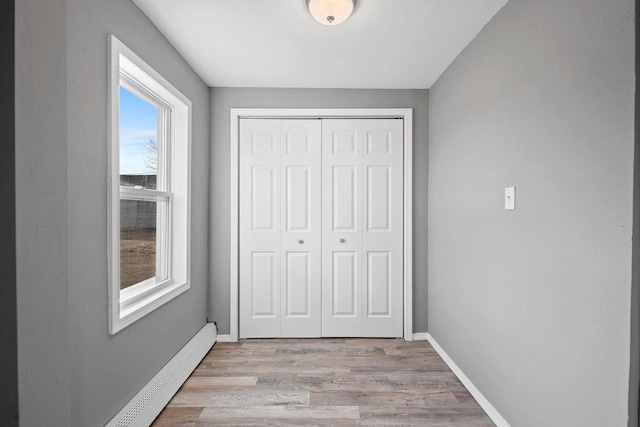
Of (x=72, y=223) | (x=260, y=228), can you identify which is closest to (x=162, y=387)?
(x=72, y=223)

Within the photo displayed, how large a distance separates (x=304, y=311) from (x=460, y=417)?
1.58 meters

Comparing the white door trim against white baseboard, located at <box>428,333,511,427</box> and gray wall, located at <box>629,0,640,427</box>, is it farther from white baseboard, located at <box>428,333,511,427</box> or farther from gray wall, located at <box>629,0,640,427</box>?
gray wall, located at <box>629,0,640,427</box>

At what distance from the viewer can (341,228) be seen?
3.10 metres

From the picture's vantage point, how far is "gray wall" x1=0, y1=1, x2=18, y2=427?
0.89 meters

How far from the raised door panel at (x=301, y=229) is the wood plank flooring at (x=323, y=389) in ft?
0.96

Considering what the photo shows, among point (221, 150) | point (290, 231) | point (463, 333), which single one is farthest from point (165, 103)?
point (463, 333)

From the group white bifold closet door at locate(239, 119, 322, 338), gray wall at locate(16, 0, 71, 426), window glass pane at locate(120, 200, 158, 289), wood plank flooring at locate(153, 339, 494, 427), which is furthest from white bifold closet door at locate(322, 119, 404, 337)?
gray wall at locate(16, 0, 71, 426)

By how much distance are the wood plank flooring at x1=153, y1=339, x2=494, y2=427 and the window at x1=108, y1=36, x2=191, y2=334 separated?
73cm

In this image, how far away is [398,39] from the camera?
7.13 ft

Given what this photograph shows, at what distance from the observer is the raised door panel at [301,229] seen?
3072 millimetres

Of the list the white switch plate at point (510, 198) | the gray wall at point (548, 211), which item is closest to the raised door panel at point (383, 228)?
the gray wall at point (548, 211)

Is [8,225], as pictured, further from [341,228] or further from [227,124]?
[341,228]

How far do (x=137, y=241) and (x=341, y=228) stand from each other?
1.74 metres

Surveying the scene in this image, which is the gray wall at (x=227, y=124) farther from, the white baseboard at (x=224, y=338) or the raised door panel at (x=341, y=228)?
the raised door panel at (x=341, y=228)
